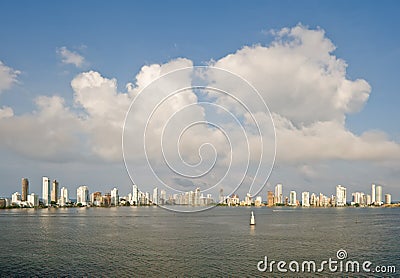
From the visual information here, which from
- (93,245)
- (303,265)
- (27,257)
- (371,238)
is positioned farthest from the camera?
(371,238)

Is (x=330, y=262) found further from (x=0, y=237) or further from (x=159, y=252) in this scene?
(x=0, y=237)

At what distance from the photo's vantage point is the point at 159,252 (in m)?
53.1

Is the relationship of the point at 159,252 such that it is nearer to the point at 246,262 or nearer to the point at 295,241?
the point at 246,262

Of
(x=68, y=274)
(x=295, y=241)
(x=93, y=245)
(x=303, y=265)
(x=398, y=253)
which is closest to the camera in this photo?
(x=68, y=274)

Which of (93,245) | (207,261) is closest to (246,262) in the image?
(207,261)

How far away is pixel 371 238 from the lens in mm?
72375

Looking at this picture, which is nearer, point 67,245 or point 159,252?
point 159,252

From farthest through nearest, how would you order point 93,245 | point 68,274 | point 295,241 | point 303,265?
point 295,241
point 93,245
point 303,265
point 68,274

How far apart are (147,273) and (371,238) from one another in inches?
1883

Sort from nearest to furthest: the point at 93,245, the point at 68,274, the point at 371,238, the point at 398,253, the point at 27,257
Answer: the point at 68,274
the point at 27,257
the point at 398,253
the point at 93,245
the point at 371,238

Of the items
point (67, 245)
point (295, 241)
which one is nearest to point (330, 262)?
point (295, 241)

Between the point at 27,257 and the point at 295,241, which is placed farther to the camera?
the point at 295,241

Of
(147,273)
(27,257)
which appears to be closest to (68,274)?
(147,273)

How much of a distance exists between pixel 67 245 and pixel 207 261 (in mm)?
25727
